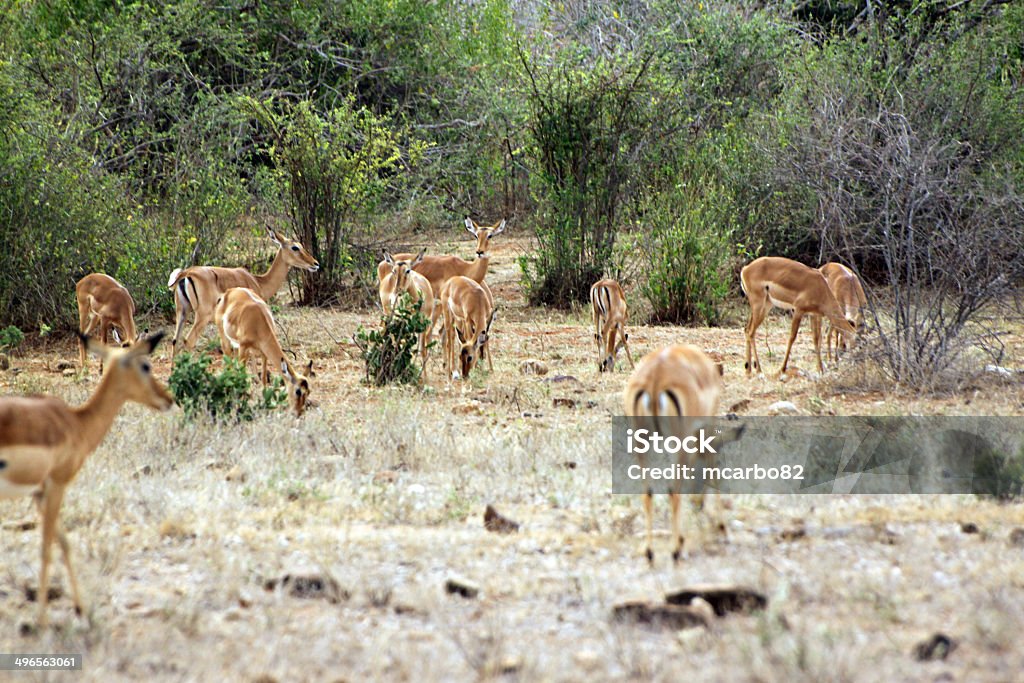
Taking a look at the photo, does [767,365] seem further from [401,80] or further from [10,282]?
[401,80]

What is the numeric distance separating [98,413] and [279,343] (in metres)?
5.61

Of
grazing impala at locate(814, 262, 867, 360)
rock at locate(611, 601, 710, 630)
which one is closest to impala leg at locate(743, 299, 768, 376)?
grazing impala at locate(814, 262, 867, 360)

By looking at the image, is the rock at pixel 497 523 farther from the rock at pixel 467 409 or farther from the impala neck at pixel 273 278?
the impala neck at pixel 273 278

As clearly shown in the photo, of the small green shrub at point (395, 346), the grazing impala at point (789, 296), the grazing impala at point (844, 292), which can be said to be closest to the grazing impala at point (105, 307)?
the small green shrub at point (395, 346)

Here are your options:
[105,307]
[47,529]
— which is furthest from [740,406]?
[105,307]

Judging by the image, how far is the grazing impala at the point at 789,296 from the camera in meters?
9.45

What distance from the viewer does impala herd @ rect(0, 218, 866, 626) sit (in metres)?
3.63

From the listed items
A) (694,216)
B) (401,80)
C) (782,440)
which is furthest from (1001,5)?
(782,440)

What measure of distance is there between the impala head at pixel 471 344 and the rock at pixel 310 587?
17.0ft

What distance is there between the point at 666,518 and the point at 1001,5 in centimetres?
1364

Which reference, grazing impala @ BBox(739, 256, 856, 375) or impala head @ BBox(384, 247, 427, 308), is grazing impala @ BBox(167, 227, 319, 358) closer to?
impala head @ BBox(384, 247, 427, 308)

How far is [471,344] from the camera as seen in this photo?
9305 millimetres

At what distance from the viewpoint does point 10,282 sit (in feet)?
35.1

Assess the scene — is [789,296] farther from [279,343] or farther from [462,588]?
[462,588]
